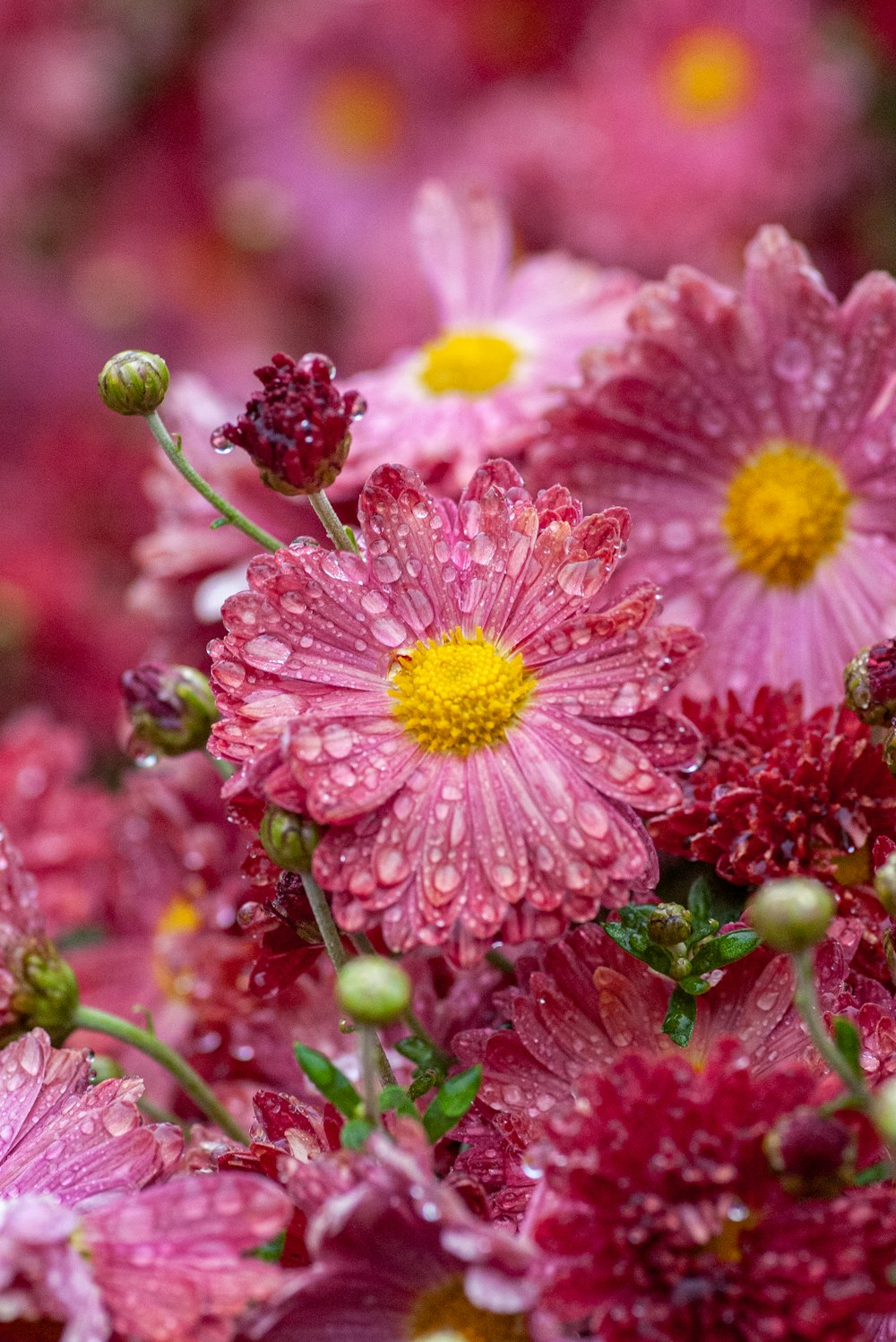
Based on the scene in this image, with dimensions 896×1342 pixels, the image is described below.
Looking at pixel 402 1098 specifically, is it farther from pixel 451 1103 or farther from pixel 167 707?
pixel 167 707

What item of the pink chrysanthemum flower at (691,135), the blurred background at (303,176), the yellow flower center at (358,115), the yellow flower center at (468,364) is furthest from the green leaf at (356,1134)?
the yellow flower center at (358,115)

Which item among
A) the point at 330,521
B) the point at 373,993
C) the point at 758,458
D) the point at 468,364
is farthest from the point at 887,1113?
the point at 468,364

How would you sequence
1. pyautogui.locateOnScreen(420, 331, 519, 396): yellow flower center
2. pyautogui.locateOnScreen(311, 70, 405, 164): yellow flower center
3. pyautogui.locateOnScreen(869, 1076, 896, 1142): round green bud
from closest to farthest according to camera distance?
pyautogui.locateOnScreen(869, 1076, 896, 1142): round green bud
pyautogui.locateOnScreen(420, 331, 519, 396): yellow flower center
pyautogui.locateOnScreen(311, 70, 405, 164): yellow flower center

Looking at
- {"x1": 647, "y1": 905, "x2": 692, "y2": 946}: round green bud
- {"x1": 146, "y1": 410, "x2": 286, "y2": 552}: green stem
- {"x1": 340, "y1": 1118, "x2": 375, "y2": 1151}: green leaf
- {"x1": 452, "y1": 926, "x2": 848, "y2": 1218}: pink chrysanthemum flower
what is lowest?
{"x1": 340, "y1": 1118, "x2": 375, "y2": 1151}: green leaf

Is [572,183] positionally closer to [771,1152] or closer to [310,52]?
[310,52]

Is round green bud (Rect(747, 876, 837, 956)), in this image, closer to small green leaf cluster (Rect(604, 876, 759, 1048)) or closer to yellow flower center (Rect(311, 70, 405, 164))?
small green leaf cluster (Rect(604, 876, 759, 1048))

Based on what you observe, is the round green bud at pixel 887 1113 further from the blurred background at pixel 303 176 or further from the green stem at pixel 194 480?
the blurred background at pixel 303 176

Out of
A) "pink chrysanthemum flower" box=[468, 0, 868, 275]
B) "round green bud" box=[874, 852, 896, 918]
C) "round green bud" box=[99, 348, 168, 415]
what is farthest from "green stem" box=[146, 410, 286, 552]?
"pink chrysanthemum flower" box=[468, 0, 868, 275]
